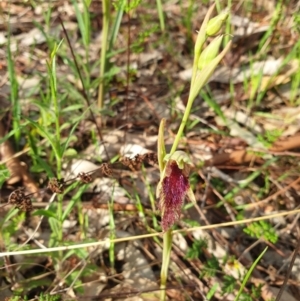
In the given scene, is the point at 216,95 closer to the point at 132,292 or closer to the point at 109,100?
the point at 109,100

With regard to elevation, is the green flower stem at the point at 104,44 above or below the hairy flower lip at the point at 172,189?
above

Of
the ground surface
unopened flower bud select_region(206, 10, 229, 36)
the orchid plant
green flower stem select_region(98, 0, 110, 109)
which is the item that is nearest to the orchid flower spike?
the orchid plant

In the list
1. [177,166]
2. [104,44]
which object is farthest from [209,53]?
[104,44]

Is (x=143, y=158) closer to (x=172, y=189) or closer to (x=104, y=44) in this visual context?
(x=172, y=189)

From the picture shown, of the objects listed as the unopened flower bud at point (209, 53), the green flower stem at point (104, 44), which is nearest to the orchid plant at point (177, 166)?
the unopened flower bud at point (209, 53)

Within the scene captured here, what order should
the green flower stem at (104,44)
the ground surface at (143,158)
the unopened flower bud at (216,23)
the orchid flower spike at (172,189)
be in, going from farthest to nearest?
1. the green flower stem at (104,44)
2. the ground surface at (143,158)
3. the orchid flower spike at (172,189)
4. the unopened flower bud at (216,23)

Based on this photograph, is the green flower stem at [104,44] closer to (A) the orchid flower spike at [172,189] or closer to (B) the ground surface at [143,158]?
(B) the ground surface at [143,158]

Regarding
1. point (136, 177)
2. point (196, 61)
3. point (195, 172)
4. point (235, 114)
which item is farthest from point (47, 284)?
point (235, 114)

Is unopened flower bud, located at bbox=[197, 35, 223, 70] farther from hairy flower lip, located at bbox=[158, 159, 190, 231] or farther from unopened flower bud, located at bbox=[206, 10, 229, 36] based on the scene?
hairy flower lip, located at bbox=[158, 159, 190, 231]
